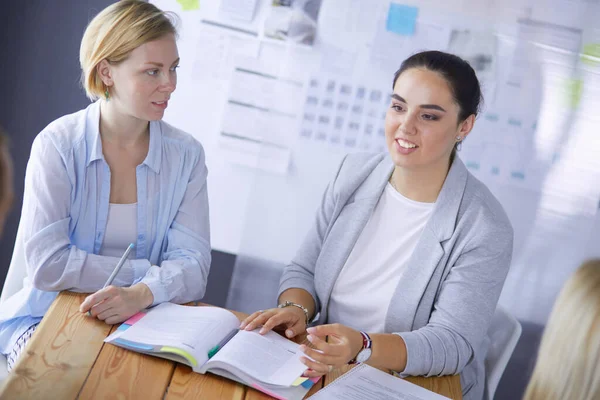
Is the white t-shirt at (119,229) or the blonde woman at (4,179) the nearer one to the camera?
the blonde woman at (4,179)

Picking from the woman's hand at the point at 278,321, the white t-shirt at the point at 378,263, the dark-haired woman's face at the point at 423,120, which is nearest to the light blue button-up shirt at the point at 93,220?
the woman's hand at the point at 278,321

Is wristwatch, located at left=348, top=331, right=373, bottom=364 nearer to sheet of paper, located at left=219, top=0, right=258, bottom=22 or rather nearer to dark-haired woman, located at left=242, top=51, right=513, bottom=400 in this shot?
dark-haired woman, located at left=242, top=51, right=513, bottom=400

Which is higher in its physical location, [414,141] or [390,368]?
[414,141]

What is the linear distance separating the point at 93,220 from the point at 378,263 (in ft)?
2.60

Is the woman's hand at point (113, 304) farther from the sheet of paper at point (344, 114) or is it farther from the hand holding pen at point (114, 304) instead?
the sheet of paper at point (344, 114)

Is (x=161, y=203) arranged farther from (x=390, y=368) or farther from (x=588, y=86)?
(x=588, y=86)

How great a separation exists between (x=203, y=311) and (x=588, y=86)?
5.70 feet

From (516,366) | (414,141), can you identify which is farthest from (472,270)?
(516,366)

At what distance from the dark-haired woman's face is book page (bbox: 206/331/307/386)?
63 centimetres

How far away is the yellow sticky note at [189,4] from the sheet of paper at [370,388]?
1.69 metres

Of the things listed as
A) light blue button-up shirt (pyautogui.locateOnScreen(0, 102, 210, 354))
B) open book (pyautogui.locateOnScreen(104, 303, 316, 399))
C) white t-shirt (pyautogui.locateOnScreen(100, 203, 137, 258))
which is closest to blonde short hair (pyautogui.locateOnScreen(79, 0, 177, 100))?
light blue button-up shirt (pyautogui.locateOnScreen(0, 102, 210, 354))

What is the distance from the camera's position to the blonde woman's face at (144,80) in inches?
76.1

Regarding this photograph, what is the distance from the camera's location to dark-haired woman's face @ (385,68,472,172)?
6.27 feet

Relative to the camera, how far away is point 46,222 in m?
1.80
